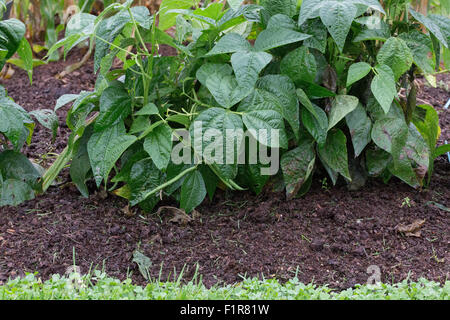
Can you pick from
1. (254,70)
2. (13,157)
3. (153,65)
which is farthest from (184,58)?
(13,157)

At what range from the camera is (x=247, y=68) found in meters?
2.70

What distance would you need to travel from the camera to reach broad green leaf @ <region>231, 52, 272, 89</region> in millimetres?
2689

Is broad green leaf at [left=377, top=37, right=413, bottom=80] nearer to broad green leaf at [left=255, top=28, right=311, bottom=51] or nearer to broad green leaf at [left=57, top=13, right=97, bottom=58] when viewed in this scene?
broad green leaf at [left=255, top=28, right=311, bottom=51]

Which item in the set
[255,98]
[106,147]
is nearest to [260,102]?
[255,98]

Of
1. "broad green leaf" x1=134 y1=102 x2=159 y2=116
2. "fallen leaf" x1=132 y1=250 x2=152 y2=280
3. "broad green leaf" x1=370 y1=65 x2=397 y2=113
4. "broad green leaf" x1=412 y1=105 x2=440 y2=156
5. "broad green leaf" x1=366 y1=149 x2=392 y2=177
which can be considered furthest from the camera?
"broad green leaf" x1=412 y1=105 x2=440 y2=156

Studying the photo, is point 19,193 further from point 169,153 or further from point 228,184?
point 228,184

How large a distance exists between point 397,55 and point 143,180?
1.29 metres

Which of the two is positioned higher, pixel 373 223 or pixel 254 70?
pixel 254 70

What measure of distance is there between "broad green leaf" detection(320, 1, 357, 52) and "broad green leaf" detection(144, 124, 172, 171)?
2.69 ft

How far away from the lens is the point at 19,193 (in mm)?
3105

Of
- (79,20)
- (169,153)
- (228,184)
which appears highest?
(79,20)

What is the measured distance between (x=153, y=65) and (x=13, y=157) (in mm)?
855

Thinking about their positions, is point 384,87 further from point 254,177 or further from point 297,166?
point 254,177

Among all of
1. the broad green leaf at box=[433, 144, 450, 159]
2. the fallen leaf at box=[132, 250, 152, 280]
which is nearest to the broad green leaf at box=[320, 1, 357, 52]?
the broad green leaf at box=[433, 144, 450, 159]
